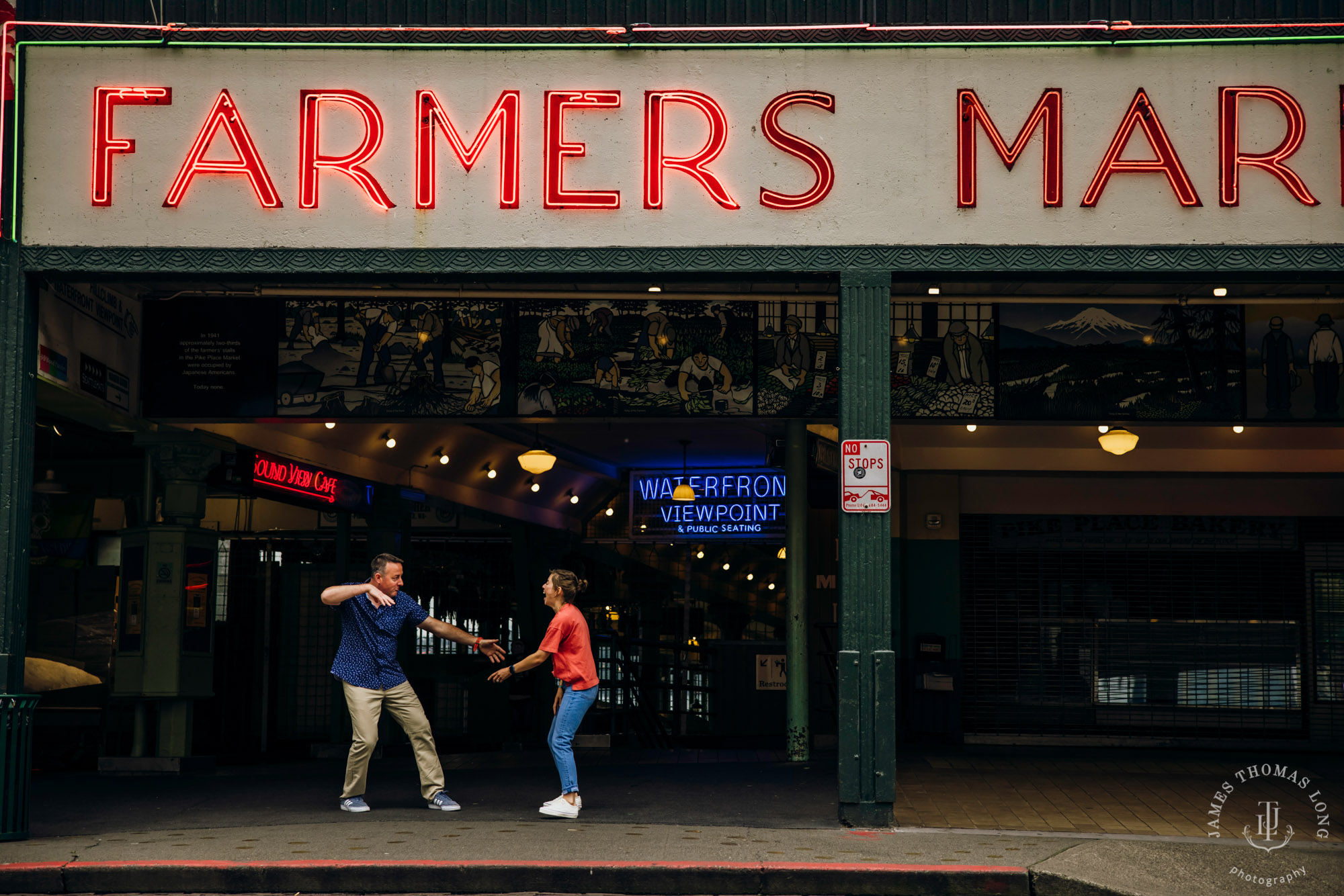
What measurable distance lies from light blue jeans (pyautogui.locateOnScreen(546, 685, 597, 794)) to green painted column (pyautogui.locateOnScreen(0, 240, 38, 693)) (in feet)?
11.6

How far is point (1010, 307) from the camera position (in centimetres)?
1148

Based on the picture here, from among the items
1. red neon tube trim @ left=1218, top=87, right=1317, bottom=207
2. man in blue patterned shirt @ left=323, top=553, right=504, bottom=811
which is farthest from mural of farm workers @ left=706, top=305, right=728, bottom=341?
red neon tube trim @ left=1218, top=87, right=1317, bottom=207

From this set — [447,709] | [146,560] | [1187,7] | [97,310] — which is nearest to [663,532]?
[447,709]

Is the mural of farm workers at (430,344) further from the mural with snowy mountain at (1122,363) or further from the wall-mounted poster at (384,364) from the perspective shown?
the mural with snowy mountain at (1122,363)

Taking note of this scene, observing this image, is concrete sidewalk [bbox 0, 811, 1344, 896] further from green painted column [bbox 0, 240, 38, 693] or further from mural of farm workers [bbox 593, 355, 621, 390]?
mural of farm workers [bbox 593, 355, 621, 390]

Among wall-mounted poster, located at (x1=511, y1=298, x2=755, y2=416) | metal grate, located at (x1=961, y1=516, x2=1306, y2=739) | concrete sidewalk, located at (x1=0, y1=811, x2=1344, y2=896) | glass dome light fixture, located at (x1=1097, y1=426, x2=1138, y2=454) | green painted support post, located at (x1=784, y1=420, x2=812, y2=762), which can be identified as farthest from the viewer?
metal grate, located at (x1=961, y1=516, x2=1306, y2=739)

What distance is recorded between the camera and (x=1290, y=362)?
37.3 ft

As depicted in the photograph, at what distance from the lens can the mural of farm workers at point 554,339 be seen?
37.7 ft

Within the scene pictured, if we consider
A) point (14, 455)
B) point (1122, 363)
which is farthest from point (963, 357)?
point (14, 455)

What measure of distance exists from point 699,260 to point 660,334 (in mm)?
2330

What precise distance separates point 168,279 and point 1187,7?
7.53 m

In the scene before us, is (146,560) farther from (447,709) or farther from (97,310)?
(447,709)

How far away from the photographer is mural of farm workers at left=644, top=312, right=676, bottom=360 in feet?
37.8

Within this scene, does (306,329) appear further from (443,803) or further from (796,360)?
(443,803)
